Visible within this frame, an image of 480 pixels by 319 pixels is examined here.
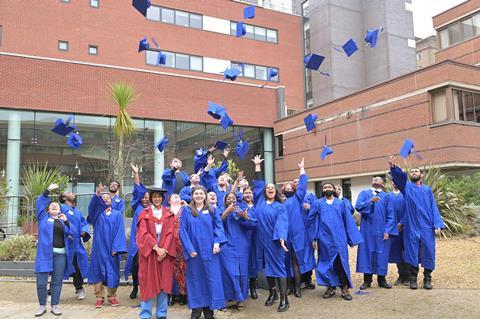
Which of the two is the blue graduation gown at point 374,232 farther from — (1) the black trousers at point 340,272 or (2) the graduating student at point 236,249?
(2) the graduating student at point 236,249

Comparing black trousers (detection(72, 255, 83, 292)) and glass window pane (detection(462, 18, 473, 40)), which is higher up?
glass window pane (detection(462, 18, 473, 40))

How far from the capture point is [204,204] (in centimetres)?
640

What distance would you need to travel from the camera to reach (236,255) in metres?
6.91

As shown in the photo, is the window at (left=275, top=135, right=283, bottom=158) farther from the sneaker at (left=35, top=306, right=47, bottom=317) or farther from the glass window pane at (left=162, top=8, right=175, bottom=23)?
the sneaker at (left=35, top=306, right=47, bottom=317)

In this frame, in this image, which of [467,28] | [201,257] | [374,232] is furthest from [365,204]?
[467,28]

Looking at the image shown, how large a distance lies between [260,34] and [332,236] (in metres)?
26.9

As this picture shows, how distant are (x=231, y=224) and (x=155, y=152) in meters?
16.3

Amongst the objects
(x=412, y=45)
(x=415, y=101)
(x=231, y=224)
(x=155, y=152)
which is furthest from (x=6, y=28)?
(x=412, y=45)

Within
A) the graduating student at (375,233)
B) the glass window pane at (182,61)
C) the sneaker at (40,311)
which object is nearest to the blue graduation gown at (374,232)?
the graduating student at (375,233)

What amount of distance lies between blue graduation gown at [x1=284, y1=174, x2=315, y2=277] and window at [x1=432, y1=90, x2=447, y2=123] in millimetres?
12723

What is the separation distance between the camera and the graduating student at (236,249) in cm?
667

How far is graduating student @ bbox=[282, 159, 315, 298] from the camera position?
7406mm

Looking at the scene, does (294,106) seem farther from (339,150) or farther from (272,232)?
(272,232)

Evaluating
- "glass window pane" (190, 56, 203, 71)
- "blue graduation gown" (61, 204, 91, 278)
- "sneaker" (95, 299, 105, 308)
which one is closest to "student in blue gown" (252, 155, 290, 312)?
"sneaker" (95, 299, 105, 308)
